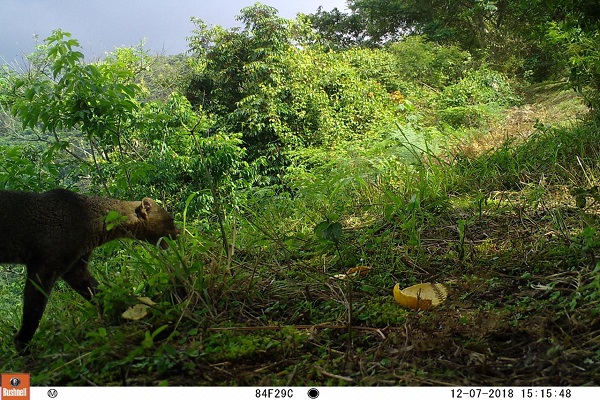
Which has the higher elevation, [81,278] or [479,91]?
[479,91]

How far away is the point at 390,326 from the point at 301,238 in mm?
1332

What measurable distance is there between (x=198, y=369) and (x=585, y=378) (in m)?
1.21

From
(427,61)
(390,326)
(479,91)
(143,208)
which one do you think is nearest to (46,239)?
(143,208)

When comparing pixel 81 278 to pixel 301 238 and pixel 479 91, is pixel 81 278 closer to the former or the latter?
pixel 301 238

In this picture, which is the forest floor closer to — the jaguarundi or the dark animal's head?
the jaguarundi

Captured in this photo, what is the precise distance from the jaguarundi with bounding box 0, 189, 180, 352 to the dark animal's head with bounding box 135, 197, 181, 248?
0.27 metres

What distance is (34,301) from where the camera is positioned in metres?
2.72

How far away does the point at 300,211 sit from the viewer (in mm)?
4160

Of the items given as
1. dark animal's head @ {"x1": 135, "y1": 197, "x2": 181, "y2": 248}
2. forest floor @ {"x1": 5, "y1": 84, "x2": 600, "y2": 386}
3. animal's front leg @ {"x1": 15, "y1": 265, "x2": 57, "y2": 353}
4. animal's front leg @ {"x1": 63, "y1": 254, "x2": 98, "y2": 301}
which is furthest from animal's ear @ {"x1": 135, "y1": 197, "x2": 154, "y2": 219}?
forest floor @ {"x1": 5, "y1": 84, "x2": 600, "y2": 386}

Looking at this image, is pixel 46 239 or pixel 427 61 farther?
pixel 427 61

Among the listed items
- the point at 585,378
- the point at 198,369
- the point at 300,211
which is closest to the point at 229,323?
the point at 198,369

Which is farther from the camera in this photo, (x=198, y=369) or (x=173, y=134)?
(x=173, y=134)

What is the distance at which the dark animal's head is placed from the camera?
11.1 ft

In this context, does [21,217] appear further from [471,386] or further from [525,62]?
[525,62]
